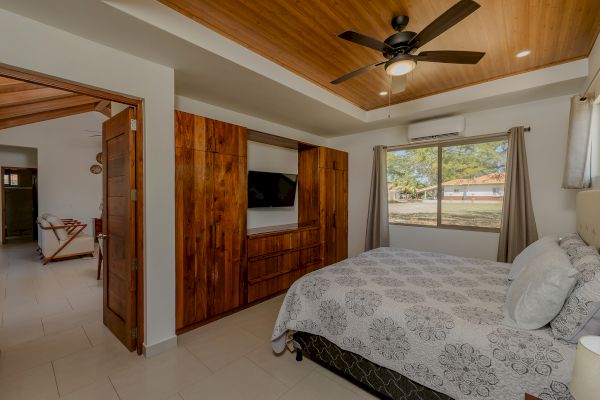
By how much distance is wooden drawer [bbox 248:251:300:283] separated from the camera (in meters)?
3.10

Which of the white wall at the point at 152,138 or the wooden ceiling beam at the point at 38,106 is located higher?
the wooden ceiling beam at the point at 38,106

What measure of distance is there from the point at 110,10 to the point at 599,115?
13.3 feet

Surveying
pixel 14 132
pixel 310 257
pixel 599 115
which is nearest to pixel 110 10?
pixel 310 257

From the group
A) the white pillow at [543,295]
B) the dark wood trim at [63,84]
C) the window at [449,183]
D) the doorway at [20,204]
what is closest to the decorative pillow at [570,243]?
the white pillow at [543,295]

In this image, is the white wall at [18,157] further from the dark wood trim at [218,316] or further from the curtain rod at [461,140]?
the curtain rod at [461,140]

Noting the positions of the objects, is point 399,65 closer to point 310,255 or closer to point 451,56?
point 451,56

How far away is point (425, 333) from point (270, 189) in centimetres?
277

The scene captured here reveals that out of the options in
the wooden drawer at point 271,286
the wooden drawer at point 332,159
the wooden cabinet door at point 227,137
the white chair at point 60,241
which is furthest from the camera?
the white chair at point 60,241

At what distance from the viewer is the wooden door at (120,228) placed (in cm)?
211

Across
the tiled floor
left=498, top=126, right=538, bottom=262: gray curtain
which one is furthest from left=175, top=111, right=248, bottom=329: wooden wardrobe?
left=498, top=126, right=538, bottom=262: gray curtain

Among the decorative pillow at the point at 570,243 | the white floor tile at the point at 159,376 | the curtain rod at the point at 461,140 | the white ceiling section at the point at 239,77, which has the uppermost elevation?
the white ceiling section at the point at 239,77

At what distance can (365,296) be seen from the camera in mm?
1748

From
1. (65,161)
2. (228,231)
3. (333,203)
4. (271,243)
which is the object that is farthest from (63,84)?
(65,161)

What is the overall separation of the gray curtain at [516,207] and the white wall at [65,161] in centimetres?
891
